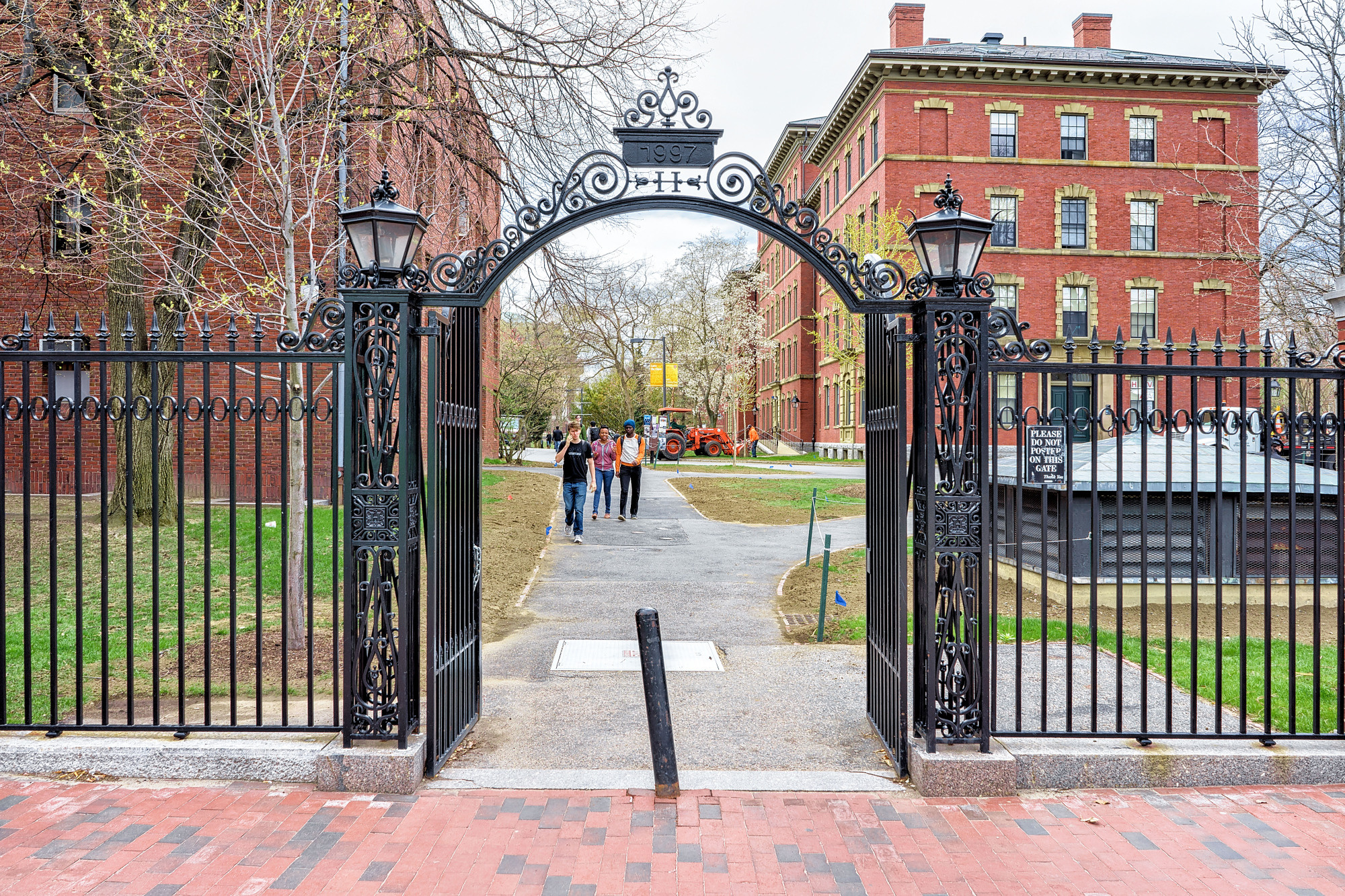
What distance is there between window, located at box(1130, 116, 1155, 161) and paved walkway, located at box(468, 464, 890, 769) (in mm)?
32209

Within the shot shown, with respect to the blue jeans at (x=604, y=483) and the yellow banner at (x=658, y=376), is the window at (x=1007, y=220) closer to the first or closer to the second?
the yellow banner at (x=658, y=376)

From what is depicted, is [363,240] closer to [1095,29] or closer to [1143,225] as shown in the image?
[1143,225]

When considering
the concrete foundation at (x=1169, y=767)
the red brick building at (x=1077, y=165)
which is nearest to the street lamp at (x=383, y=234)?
the concrete foundation at (x=1169, y=767)

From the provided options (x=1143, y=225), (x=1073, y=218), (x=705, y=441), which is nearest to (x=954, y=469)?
(x=1073, y=218)

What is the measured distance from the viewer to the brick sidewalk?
3.79 meters

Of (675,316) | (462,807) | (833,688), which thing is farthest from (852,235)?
(462,807)

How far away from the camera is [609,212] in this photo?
514cm

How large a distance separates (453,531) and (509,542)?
8538mm

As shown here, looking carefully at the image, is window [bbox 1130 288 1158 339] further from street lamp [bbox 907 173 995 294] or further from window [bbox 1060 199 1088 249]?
street lamp [bbox 907 173 995 294]

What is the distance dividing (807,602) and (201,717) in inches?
243

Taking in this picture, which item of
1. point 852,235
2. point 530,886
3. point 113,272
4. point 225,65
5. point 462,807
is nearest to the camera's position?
point 530,886

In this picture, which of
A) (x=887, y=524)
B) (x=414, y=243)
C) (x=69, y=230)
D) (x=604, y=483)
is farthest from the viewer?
(x=604, y=483)

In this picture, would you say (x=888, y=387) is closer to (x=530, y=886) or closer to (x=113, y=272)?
(x=530, y=886)

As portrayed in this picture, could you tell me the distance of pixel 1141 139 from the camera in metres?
36.3
